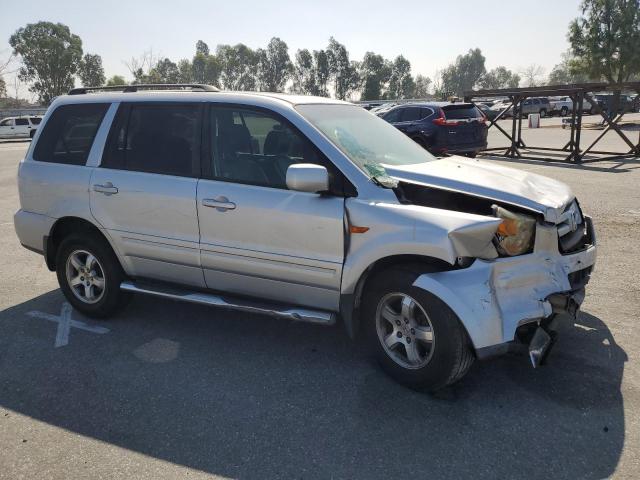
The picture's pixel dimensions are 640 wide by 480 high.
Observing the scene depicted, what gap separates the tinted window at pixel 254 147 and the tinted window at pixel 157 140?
0.58 feet

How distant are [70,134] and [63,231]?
87 centimetres

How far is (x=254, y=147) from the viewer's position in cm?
399

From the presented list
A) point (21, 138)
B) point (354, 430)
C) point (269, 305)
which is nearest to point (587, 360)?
point (354, 430)

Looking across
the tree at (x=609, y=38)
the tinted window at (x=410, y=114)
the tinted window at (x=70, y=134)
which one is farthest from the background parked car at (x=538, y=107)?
the tinted window at (x=70, y=134)

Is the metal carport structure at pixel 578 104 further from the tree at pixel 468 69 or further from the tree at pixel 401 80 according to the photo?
the tree at pixel 468 69

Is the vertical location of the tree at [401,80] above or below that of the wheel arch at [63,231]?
above

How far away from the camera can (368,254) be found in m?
3.34

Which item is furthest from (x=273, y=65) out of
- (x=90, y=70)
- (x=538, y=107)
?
(x=538, y=107)

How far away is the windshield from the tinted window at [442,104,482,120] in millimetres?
10503

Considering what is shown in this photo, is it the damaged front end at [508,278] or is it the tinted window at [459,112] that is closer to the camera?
the damaged front end at [508,278]

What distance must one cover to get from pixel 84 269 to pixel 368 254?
2737mm

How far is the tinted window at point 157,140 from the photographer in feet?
13.4

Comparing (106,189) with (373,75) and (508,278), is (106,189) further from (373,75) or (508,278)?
(373,75)

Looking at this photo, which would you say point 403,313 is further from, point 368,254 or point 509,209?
point 509,209
